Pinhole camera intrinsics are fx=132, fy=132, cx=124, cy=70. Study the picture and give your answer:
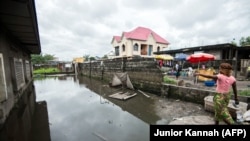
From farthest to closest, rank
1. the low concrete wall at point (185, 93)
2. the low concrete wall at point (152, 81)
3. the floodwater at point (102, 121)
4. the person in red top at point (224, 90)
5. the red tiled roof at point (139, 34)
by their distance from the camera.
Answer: the red tiled roof at point (139, 34)
the low concrete wall at point (152, 81)
the low concrete wall at point (185, 93)
the floodwater at point (102, 121)
the person in red top at point (224, 90)

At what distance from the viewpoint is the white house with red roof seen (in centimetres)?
1779

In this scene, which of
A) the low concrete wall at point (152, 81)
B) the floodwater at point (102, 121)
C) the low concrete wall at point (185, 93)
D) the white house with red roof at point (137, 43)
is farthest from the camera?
the white house with red roof at point (137, 43)

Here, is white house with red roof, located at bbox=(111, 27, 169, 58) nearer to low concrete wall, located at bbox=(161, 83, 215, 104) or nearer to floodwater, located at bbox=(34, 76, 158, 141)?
low concrete wall, located at bbox=(161, 83, 215, 104)

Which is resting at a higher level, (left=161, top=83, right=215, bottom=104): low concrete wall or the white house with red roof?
the white house with red roof

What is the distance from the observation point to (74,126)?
3.81m

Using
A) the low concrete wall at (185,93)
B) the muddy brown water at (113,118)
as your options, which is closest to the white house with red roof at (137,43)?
the low concrete wall at (185,93)

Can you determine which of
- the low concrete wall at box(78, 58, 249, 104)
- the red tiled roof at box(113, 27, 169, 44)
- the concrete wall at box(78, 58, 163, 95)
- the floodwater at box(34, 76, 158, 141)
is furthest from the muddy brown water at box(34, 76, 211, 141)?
the red tiled roof at box(113, 27, 169, 44)

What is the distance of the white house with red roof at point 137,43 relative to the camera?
58.4 ft

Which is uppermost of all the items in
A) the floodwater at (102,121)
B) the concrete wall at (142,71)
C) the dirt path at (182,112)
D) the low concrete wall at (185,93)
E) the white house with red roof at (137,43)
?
the white house with red roof at (137,43)

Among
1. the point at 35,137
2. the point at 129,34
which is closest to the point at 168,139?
the point at 35,137

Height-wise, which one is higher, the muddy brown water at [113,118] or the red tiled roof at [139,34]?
the red tiled roof at [139,34]

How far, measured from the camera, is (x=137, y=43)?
18188 millimetres

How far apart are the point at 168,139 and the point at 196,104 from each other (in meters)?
3.79

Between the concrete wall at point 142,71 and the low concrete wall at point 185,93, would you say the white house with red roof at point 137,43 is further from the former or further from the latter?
the low concrete wall at point 185,93
